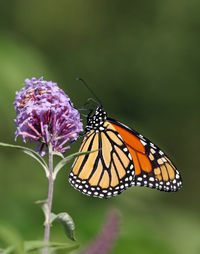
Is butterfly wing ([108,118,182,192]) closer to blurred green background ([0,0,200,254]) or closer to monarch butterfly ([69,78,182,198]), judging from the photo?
monarch butterfly ([69,78,182,198])

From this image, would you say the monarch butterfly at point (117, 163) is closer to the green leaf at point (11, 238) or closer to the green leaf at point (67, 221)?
the green leaf at point (67, 221)

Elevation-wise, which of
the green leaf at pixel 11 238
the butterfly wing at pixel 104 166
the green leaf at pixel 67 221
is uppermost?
the butterfly wing at pixel 104 166

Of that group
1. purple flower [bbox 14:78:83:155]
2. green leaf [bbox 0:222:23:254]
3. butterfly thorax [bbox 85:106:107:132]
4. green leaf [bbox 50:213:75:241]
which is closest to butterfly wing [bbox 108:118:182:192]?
butterfly thorax [bbox 85:106:107:132]

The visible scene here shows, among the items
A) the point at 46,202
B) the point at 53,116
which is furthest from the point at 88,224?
the point at 46,202

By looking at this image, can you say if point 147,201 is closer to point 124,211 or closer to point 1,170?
point 124,211

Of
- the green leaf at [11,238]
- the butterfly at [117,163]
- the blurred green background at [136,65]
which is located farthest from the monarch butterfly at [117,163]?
the green leaf at [11,238]
